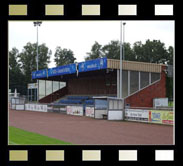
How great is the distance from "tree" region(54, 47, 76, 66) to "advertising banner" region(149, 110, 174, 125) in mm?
69476

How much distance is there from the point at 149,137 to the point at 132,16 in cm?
891

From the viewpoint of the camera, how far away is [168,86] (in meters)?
31.6

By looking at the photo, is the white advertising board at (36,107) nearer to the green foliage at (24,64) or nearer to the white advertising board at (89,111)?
the white advertising board at (89,111)

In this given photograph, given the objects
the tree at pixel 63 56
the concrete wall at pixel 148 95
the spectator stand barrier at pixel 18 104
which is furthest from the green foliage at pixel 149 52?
the concrete wall at pixel 148 95

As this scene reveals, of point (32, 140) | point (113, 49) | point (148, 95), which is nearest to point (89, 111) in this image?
point (148, 95)

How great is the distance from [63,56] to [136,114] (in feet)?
235

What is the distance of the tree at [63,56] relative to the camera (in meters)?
87.7

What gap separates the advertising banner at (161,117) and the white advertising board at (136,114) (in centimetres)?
47

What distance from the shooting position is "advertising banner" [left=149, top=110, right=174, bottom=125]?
17453mm

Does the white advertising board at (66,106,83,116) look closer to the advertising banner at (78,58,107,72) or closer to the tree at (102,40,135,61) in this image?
the advertising banner at (78,58,107,72)

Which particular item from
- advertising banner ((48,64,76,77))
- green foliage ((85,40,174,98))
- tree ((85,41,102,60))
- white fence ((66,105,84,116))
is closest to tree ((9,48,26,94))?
tree ((85,41,102,60))

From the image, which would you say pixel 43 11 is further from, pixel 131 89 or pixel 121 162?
pixel 131 89

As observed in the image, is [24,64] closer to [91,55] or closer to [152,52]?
[91,55]
